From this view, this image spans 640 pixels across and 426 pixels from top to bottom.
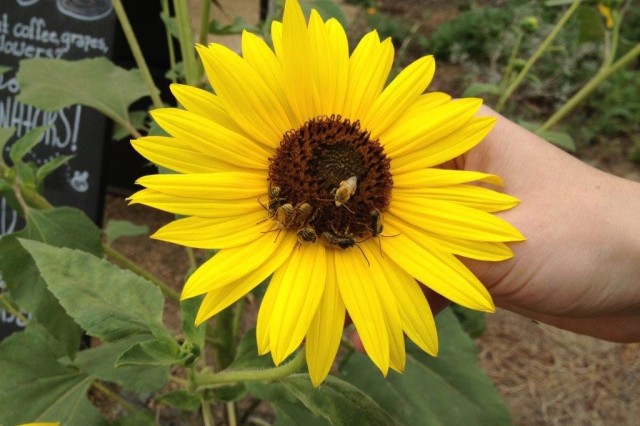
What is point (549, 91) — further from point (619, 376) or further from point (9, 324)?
point (9, 324)

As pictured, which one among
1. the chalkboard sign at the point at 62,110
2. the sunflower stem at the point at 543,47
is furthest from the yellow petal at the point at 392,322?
the chalkboard sign at the point at 62,110

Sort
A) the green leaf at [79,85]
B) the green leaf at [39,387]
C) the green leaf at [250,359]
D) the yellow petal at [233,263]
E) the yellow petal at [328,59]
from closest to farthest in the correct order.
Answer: the yellow petal at [233,263] < the yellow petal at [328,59] < the green leaf at [250,359] < the green leaf at [39,387] < the green leaf at [79,85]

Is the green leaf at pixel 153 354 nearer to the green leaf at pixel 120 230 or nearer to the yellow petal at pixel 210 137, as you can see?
the yellow petal at pixel 210 137

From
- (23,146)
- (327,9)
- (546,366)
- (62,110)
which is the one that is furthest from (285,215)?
(546,366)

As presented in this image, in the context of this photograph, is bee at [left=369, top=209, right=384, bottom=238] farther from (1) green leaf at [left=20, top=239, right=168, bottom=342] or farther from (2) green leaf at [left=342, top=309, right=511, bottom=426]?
(2) green leaf at [left=342, top=309, right=511, bottom=426]

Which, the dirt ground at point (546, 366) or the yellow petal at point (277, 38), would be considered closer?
the yellow petal at point (277, 38)

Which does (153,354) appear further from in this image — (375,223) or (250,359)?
(375,223)

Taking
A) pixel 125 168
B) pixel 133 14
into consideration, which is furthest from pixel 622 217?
pixel 125 168
